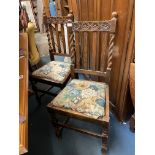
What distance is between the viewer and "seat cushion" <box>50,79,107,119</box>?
1201 millimetres

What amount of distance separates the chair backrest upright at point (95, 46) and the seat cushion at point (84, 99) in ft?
0.46

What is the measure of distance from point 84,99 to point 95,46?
48 cm

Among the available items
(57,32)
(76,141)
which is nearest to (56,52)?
(57,32)

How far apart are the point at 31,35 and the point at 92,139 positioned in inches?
76.1

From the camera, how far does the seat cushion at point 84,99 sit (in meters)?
1.20

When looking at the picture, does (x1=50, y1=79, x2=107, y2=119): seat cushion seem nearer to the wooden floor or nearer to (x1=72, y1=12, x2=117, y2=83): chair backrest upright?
(x1=72, y1=12, x2=117, y2=83): chair backrest upright

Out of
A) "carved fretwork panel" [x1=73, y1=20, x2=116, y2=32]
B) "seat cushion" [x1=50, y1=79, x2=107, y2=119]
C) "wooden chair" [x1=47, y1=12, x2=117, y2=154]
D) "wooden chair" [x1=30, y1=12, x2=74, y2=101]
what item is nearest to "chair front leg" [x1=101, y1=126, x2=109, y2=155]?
"wooden chair" [x1=47, y1=12, x2=117, y2=154]

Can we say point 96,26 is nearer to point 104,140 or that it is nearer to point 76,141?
point 104,140

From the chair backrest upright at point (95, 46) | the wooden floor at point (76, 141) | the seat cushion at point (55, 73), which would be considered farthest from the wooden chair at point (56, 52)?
the wooden floor at point (76, 141)

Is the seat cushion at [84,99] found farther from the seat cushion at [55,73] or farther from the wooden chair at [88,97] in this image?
the seat cushion at [55,73]

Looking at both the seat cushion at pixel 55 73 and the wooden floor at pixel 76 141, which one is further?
the seat cushion at pixel 55 73
